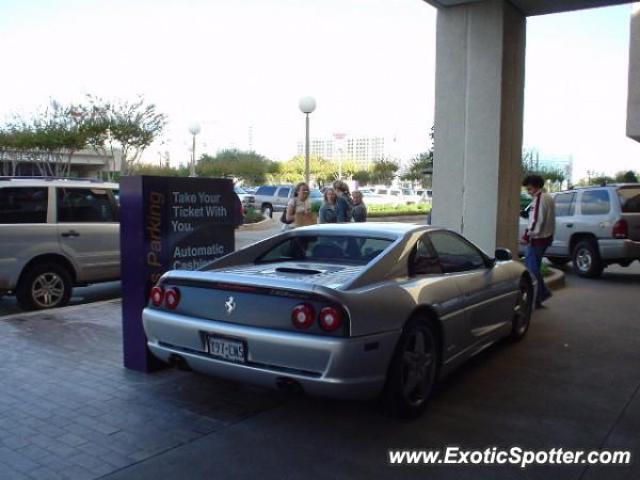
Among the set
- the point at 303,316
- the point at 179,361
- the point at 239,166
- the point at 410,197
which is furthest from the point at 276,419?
the point at 239,166

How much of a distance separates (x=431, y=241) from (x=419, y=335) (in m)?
1.02

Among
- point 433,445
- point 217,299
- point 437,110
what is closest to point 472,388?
point 433,445

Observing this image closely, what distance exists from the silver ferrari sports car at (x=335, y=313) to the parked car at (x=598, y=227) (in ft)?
22.8

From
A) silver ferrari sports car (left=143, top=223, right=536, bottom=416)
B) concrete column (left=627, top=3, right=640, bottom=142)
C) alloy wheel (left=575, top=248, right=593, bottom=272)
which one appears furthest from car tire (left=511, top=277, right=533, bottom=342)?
concrete column (left=627, top=3, right=640, bottom=142)

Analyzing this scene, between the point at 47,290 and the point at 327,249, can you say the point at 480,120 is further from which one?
the point at 47,290

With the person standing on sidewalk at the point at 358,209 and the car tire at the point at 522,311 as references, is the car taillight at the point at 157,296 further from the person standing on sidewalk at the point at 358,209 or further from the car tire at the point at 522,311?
the person standing on sidewalk at the point at 358,209

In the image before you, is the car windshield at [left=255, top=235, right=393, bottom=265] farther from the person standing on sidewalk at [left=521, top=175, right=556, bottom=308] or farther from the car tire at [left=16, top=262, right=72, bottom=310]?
the car tire at [left=16, top=262, right=72, bottom=310]

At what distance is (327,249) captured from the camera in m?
5.17

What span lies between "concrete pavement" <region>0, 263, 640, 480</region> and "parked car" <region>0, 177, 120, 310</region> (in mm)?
1929

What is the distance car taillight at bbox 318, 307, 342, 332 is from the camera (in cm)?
382

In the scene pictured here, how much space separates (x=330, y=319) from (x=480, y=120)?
249 inches

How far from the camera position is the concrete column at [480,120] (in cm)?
911

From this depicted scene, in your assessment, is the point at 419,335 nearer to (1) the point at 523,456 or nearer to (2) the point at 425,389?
(2) the point at 425,389

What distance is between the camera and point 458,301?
4973 millimetres
